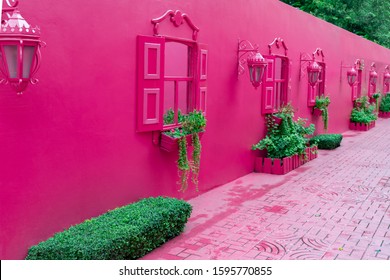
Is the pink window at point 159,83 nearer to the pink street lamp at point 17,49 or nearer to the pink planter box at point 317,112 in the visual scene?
the pink street lamp at point 17,49

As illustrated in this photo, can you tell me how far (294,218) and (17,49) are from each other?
441 cm

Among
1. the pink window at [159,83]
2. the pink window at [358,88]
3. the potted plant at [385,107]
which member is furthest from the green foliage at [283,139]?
the potted plant at [385,107]

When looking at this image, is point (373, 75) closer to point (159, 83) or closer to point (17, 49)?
point (159, 83)

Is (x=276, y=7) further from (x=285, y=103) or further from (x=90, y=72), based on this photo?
(x=90, y=72)

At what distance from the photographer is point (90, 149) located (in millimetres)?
5359

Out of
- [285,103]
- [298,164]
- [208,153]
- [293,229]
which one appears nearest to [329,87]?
[285,103]

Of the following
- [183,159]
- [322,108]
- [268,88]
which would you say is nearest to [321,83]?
[322,108]

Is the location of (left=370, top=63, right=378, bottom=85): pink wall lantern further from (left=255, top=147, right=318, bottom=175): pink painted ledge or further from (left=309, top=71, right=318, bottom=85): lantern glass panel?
(left=255, top=147, right=318, bottom=175): pink painted ledge

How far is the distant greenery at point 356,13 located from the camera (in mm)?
24406

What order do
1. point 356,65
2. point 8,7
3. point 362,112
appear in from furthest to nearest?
point 362,112 → point 356,65 → point 8,7

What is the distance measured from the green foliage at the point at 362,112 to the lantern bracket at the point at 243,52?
33.5 ft

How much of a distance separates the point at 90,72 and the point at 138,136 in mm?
1208

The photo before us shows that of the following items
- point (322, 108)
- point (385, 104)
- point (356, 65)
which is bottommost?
point (322, 108)

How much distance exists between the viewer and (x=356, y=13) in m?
24.8
